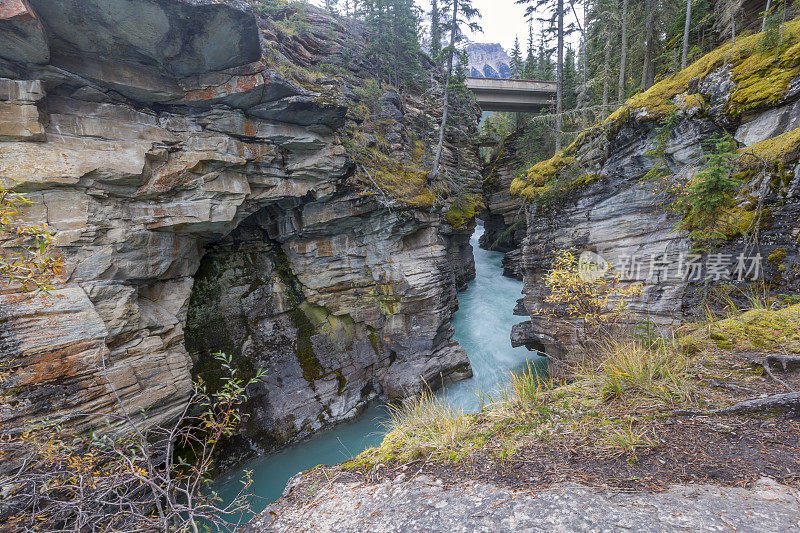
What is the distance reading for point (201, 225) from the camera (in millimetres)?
8172

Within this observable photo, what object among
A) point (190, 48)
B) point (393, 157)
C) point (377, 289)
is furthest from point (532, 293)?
point (190, 48)

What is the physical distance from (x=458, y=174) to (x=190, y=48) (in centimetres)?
1328

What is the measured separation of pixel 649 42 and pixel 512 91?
367 inches

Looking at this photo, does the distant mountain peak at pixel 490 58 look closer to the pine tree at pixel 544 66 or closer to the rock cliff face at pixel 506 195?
the pine tree at pixel 544 66

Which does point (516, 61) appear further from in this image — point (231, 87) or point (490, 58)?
point (490, 58)

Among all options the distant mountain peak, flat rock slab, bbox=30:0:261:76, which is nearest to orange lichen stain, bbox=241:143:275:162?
flat rock slab, bbox=30:0:261:76

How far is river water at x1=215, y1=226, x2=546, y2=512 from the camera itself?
8.55 meters

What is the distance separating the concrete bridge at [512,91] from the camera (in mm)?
19156

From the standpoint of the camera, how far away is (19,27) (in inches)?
201

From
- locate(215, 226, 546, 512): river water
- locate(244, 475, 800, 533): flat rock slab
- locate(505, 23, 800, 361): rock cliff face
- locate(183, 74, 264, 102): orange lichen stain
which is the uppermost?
locate(183, 74, 264, 102): orange lichen stain

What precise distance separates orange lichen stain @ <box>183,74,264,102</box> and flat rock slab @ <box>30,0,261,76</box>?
0.36 meters

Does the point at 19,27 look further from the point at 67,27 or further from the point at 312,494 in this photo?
the point at 312,494

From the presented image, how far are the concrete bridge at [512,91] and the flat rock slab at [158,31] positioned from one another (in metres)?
16.1

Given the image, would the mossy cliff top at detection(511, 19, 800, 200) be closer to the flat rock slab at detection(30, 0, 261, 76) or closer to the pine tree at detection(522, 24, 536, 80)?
the flat rock slab at detection(30, 0, 261, 76)
